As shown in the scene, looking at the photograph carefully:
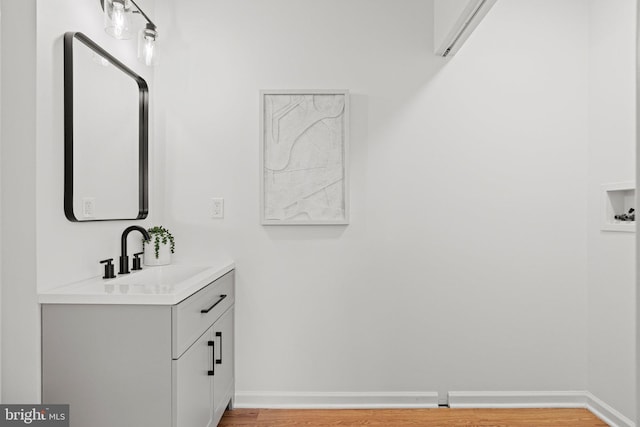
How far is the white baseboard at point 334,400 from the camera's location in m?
2.72

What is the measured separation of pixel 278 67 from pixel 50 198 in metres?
1.49

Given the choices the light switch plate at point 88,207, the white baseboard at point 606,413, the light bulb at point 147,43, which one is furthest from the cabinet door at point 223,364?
the white baseboard at point 606,413

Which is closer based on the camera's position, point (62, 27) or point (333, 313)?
point (62, 27)

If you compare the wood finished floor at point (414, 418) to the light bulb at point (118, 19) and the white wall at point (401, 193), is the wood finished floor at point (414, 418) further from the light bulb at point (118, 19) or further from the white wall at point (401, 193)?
the light bulb at point (118, 19)

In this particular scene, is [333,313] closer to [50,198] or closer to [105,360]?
[105,360]

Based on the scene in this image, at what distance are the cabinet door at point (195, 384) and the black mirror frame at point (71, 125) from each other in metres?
0.74

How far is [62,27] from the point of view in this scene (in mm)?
1839

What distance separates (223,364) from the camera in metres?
2.44

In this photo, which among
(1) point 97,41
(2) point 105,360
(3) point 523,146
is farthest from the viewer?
(3) point 523,146

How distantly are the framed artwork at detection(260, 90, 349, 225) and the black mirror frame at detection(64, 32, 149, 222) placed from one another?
2.15ft

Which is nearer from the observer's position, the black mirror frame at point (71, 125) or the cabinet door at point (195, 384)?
the cabinet door at point (195, 384)

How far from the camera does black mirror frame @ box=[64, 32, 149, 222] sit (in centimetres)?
184

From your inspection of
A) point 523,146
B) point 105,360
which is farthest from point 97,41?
point 523,146

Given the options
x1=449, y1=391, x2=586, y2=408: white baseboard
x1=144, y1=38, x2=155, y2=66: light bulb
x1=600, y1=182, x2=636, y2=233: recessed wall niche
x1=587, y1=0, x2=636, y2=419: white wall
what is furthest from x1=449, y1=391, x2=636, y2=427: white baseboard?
x1=144, y1=38, x2=155, y2=66: light bulb
